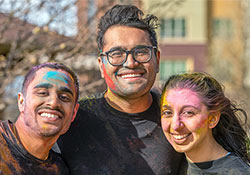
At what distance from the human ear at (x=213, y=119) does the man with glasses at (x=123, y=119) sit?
18.1 inches

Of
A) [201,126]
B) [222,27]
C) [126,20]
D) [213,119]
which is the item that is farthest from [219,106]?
[222,27]

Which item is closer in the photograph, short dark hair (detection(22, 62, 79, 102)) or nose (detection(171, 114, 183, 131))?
nose (detection(171, 114, 183, 131))

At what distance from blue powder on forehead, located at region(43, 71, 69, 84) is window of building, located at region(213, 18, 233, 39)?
22.4 meters

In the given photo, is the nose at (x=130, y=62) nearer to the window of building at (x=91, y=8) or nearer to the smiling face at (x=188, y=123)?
the smiling face at (x=188, y=123)

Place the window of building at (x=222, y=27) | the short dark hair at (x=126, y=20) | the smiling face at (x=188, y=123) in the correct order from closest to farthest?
the smiling face at (x=188, y=123) → the short dark hair at (x=126, y=20) → the window of building at (x=222, y=27)

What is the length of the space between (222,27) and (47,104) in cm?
2348

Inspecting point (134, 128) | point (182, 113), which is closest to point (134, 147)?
point (134, 128)

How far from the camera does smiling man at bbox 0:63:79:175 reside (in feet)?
→ 8.02

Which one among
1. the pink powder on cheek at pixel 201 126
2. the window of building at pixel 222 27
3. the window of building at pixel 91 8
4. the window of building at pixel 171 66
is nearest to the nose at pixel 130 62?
the pink powder on cheek at pixel 201 126

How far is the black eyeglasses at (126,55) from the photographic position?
286 cm

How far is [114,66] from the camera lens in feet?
9.51

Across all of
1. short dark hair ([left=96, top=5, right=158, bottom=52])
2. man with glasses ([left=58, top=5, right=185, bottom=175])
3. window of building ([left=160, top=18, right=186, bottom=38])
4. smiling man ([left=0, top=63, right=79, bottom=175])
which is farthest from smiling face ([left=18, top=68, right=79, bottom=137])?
window of building ([left=160, top=18, right=186, bottom=38])

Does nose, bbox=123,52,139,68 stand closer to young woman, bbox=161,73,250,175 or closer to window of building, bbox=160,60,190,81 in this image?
young woman, bbox=161,73,250,175

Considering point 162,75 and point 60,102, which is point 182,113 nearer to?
point 60,102
